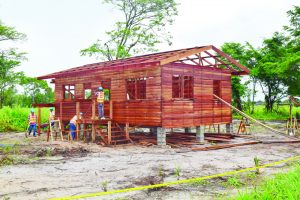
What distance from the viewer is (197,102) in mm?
19047

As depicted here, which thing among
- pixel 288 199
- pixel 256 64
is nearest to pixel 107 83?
pixel 288 199

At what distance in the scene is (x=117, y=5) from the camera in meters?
38.2

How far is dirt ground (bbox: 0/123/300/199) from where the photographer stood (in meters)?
8.35

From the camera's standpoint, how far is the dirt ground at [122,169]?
8.35 metres

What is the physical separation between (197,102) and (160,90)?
288cm

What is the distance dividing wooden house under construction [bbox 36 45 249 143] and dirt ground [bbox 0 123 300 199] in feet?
6.48

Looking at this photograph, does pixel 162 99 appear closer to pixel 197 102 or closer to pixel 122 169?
pixel 197 102

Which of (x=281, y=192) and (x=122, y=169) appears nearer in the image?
(x=281, y=192)

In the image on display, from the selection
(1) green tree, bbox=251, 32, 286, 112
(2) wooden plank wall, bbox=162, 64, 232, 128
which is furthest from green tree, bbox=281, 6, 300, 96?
(2) wooden plank wall, bbox=162, 64, 232, 128

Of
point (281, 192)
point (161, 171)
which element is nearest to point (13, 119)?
point (161, 171)

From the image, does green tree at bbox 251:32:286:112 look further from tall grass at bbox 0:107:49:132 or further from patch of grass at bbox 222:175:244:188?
patch of grass at bbox 222:175:244:188

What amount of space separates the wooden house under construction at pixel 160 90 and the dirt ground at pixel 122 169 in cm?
198

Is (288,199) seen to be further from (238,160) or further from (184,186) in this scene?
(238,160)

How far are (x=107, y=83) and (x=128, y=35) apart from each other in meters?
17.6
